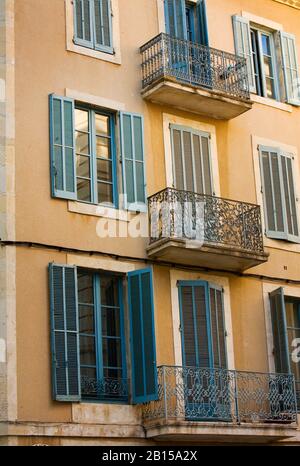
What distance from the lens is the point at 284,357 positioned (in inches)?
729

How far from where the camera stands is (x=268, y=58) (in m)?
21.1

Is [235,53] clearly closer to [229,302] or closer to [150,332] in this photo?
[229,302]

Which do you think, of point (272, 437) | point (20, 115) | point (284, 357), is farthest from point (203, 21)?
point (272, 437)

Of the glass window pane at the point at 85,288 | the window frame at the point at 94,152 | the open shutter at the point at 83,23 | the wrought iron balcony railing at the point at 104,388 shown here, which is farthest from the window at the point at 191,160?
the wrought iron balcony railing at the point at 104,388

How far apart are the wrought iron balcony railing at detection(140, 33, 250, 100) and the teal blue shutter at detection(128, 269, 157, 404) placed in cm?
370

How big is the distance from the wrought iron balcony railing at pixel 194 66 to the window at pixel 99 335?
3.80m

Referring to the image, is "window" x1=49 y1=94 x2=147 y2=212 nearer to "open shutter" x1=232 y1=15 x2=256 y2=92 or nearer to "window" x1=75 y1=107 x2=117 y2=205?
"window" x1=75 y1=107 x2=117 y2=205

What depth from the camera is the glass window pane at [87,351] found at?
54.5 feet

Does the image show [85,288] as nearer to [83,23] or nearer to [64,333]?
[64,333]

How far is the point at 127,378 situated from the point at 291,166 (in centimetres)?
596

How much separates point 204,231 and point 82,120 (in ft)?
9.19

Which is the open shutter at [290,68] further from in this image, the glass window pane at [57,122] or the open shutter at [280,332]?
the glass window pane at [57,122]

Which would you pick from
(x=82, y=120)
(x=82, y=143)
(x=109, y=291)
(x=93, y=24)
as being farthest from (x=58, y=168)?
(x=93, y=24)

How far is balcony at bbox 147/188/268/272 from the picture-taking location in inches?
687
